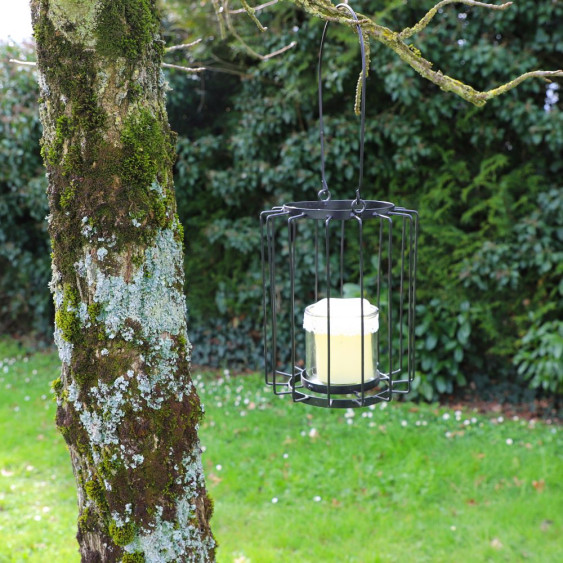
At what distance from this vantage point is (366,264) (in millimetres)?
5480

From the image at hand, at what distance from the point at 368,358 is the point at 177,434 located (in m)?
0.61

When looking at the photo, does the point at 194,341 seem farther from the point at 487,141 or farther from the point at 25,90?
the point at 487,141

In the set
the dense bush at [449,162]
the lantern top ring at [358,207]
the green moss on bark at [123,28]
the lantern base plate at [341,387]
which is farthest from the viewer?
the dense bush at [449,162]

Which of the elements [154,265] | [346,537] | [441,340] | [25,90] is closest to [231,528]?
[346,537]

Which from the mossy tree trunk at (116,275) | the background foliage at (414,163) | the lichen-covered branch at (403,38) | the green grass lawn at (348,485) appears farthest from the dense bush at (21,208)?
the lichen-covered branch at (403,38)

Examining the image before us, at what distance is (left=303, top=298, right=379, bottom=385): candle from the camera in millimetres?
1779

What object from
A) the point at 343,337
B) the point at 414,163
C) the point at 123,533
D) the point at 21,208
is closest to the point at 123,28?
the point at 343,337

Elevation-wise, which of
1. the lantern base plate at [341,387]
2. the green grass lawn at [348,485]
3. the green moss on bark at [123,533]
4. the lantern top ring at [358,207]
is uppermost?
the lantern top ring at [358,207]

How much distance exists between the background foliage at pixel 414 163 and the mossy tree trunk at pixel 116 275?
10.9 feet

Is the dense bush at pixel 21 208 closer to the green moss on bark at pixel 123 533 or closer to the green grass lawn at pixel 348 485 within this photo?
the green grass lawn at pixel 348 485

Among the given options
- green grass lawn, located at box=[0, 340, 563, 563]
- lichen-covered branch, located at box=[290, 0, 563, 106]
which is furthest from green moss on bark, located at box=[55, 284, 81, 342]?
green grass lawn, located at box=[0, 340, 563, 563]

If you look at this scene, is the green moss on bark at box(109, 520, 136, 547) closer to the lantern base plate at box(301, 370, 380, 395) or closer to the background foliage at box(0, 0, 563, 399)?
the lantern base plate at box(301, 370, 380, 395)

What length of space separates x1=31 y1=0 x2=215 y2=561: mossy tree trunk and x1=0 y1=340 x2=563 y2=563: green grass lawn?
5.11ft

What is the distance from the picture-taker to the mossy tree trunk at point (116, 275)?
166cm
